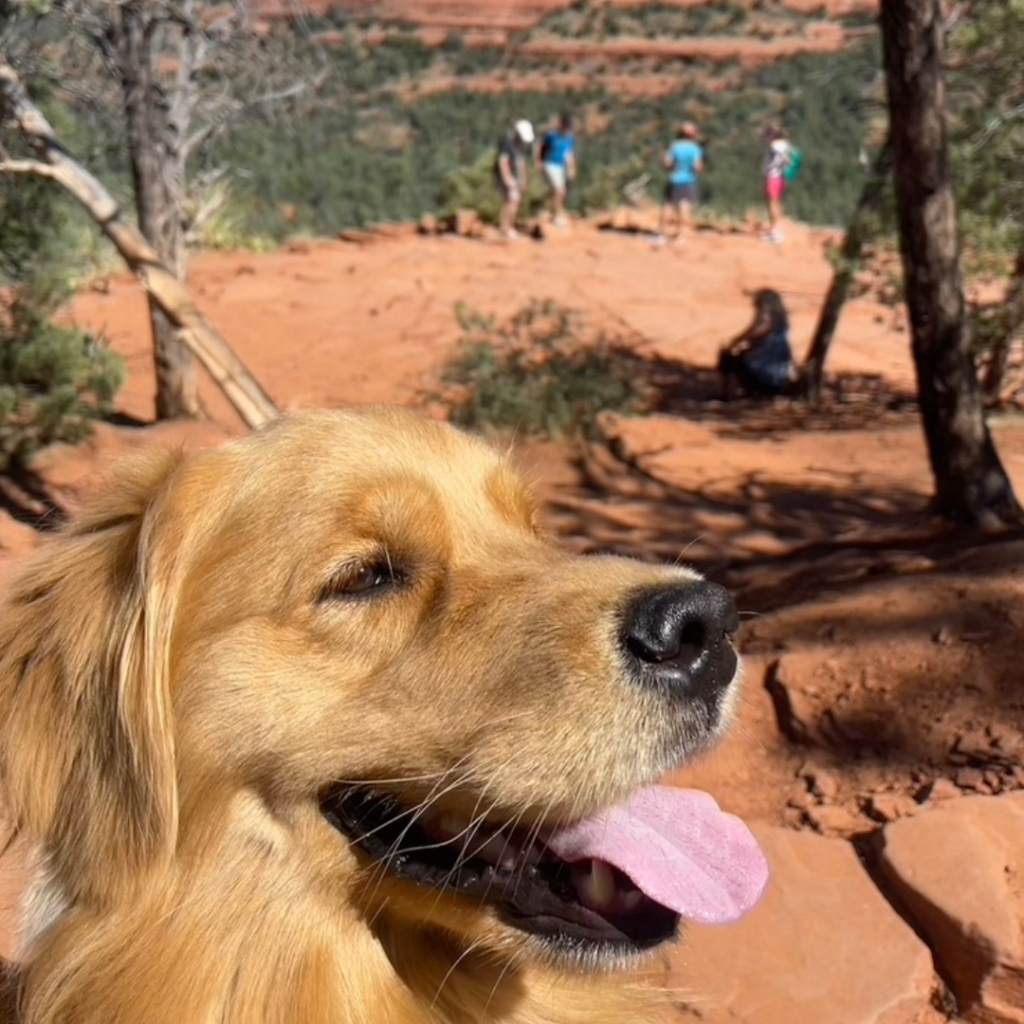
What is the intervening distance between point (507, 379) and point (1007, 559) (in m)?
7.37

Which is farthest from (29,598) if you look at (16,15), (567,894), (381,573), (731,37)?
(731,37)

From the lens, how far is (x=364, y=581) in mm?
2426

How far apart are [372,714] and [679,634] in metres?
0.61

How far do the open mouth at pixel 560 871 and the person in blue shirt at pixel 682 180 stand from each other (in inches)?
901

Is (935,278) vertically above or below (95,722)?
below

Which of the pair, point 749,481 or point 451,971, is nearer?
point 451,971

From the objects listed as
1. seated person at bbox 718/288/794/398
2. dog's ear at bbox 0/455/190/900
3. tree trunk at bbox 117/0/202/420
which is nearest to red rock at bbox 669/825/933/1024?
dog's ear at bbox 0/455/190/900

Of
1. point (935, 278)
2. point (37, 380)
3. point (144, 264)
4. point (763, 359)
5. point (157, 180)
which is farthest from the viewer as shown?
point (763, 359)

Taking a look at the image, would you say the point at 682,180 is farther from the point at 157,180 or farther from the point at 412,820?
the point at 412,820

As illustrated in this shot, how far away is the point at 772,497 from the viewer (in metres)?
9.05

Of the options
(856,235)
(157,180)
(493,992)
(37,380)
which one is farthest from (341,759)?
(856,235)

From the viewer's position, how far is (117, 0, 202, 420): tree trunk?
9625 mm

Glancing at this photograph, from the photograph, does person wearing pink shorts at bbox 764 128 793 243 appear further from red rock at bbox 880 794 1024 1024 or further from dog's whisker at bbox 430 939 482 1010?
dog's whisker at bbox 430 939 482 1010

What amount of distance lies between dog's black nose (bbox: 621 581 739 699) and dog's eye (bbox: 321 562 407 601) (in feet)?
1.66
